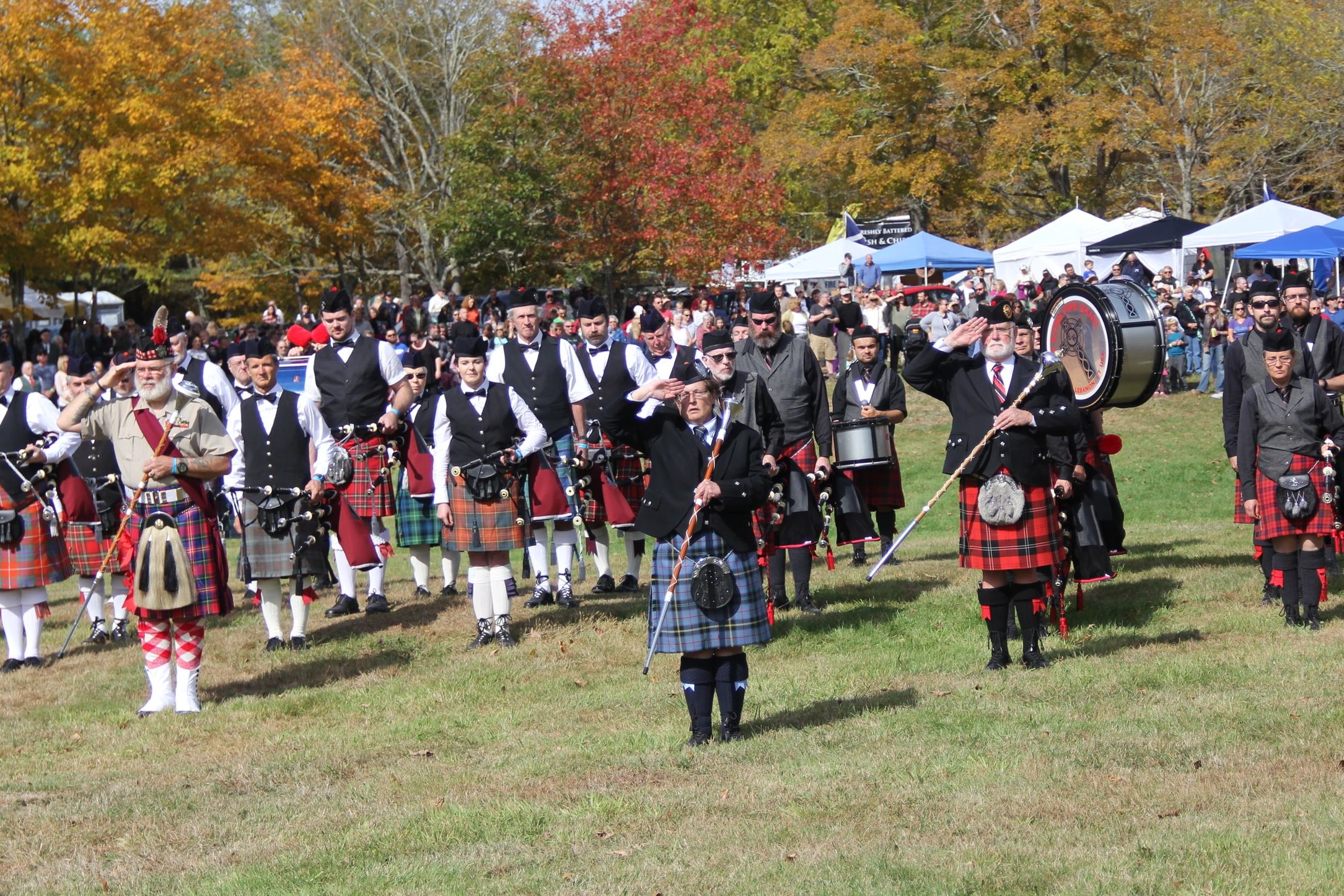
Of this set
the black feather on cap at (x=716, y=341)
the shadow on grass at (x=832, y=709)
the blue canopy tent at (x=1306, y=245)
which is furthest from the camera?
the blue canopy tent at (x=1306, y=245)

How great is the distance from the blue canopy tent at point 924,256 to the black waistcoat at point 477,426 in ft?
61.6

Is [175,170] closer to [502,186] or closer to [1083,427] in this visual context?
[502,186]

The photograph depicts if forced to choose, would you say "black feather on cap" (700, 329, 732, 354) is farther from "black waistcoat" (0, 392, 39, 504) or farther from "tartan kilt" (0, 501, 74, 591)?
"tartan kilt" (0, 501, 74, 591)

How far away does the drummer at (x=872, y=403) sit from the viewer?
10.8 metres

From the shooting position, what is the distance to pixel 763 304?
945cm

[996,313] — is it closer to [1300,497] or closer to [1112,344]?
[1112,344]

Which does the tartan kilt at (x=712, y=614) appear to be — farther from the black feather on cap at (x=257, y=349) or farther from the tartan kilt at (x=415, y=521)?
the tartan kilt at (x=415, y=521)

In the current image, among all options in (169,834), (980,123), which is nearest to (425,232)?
(980,123)

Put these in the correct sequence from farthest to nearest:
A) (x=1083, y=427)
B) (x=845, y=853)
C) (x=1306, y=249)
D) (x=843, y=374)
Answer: (x=1306, y=249)
(x=843, y=374)
(x=1083, y=427)
(x=845, y=853)

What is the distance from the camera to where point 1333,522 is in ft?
27.3

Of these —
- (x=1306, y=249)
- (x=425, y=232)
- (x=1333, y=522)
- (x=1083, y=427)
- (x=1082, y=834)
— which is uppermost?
(x=425, y=232)

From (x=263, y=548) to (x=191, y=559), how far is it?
126 cm

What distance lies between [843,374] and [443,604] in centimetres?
315

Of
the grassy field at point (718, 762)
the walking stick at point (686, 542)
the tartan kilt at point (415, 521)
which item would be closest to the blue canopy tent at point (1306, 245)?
the grassy field at point (718, 762)
